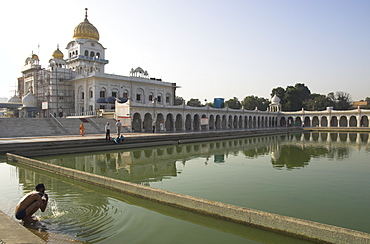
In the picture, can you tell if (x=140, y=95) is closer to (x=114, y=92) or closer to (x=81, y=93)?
(x=114, y=92)

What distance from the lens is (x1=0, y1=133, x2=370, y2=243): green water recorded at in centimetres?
574

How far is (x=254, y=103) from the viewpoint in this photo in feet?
256

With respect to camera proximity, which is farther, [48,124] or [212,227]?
[48,124]

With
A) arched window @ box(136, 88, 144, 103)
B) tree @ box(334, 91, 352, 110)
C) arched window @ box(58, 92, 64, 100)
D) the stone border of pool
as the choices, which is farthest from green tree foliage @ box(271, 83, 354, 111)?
the stone border of pool

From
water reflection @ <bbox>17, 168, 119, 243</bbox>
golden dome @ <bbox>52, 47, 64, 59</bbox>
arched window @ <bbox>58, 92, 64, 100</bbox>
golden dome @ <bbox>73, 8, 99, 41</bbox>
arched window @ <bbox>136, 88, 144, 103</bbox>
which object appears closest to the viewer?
water reflection @ <bbox>17, 168, 119, 243</bbox>

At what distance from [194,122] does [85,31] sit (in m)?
23.6

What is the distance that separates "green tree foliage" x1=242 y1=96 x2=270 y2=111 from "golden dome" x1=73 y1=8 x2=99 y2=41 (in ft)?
148

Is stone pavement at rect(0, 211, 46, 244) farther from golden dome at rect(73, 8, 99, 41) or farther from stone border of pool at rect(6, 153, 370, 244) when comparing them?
golden dome at rect(73, 8, 99, 41)

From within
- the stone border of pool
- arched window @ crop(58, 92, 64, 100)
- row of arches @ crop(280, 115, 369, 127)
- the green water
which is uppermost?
arched window @ crop(58, 92, 64, 100)

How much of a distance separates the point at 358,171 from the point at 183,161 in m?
8.20

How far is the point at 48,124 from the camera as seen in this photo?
2723 centimetres

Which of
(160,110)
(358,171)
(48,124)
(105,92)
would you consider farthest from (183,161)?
(105,92)

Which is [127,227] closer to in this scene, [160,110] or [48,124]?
[48,124]

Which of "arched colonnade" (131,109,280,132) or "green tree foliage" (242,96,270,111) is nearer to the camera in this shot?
"arched colonnade" (131,109,280,132)
